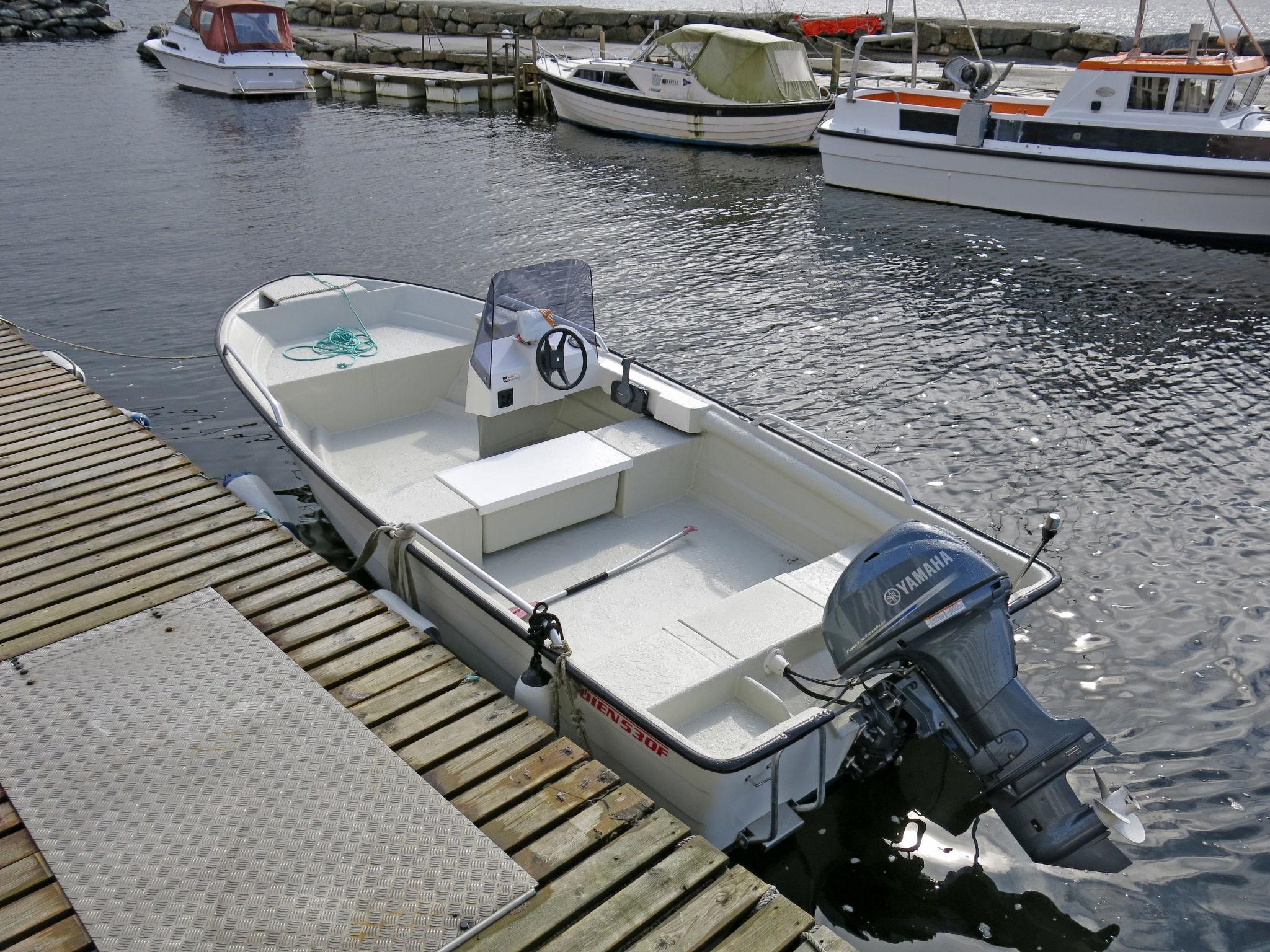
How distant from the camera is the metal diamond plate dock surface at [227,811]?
3.48 m

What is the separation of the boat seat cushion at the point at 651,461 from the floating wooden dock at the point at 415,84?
75.7 feet

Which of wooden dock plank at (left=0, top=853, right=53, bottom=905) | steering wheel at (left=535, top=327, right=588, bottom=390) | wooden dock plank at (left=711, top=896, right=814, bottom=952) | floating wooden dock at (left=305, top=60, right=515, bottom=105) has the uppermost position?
floating wooden dock at (left=305, top=60, right=515, bottom=105)

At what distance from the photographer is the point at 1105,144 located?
16.3 metres

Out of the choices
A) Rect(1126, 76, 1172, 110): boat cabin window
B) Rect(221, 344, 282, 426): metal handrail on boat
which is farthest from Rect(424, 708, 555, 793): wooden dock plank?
Rect(1126, 76, 1172, 110): boat cabin window

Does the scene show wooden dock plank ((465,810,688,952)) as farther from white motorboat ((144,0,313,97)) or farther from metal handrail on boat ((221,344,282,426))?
white motorboat ((144,0,313,97))

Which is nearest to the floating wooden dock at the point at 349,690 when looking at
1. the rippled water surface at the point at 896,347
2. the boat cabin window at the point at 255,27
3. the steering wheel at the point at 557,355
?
the rippled water surface at the point at 896,347

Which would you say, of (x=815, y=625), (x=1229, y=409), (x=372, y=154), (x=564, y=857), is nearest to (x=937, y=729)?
(x=815, y=625)

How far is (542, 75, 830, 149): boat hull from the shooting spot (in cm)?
2200

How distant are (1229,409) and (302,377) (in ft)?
31.0

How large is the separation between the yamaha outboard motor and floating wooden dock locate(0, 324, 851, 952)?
1.08 metres

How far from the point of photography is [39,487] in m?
6.43

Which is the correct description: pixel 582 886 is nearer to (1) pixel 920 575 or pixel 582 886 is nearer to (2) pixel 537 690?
(2) pixel 537 690

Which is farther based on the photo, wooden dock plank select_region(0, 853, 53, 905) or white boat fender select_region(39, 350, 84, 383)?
white boat fender select_region(39, 350, 84, 383)

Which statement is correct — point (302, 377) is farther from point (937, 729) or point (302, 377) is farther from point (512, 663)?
point (937, 729)
